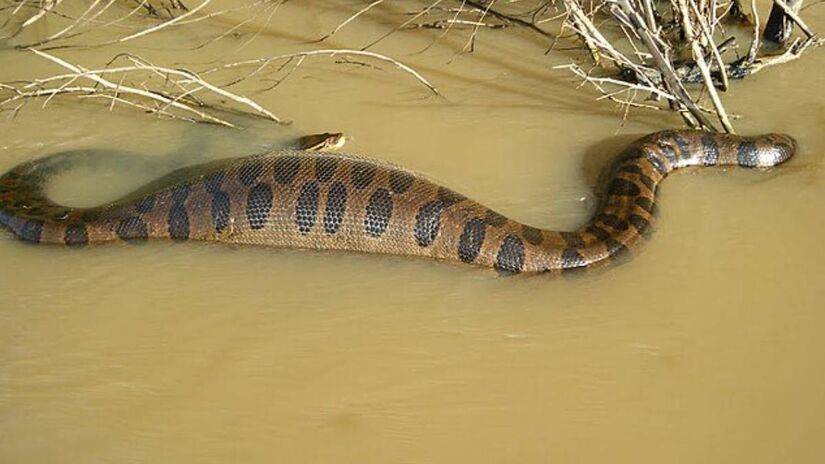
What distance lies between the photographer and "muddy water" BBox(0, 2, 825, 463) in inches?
204

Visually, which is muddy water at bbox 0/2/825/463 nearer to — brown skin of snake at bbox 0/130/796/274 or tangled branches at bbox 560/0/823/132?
brown skin of snake at bbox 0/130/796/274

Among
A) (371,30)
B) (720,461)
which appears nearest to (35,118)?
(371,30)

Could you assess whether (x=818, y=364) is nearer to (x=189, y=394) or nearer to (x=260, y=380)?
(x=260, y=380)

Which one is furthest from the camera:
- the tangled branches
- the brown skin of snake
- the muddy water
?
the tangled branches

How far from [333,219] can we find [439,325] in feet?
3.55

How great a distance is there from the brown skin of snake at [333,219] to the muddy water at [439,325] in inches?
5.0

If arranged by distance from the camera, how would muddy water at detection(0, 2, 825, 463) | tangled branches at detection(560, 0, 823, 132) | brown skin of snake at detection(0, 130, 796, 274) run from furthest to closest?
1. tangled branches at detection(560, 0, 823, 132)
2. brown skin of snake at detection(0, 130, 796, 274)
3. muddy water at detection(0, 2, 825, 463)

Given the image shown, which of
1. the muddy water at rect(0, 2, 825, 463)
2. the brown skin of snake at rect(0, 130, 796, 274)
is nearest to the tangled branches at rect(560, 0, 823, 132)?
the muddy water at rect(0, 2, 825, 463)

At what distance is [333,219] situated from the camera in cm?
643

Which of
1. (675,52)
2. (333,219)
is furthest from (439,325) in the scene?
(675,52)

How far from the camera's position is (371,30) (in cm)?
907

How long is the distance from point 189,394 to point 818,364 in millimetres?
3677

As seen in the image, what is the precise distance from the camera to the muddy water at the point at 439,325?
519 centimetres

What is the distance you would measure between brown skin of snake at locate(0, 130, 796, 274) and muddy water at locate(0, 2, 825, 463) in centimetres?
13
